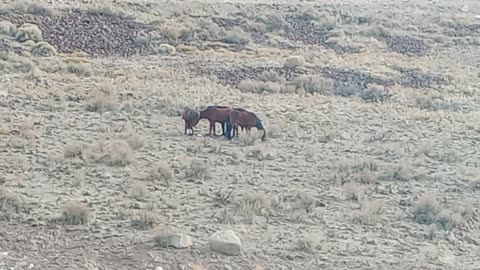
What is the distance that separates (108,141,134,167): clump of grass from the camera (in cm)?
1533

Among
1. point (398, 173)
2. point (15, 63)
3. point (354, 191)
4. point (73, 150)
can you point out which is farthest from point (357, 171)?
point (15, 63)

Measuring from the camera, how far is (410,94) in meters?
28.3

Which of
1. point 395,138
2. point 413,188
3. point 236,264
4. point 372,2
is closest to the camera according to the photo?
point 236,264

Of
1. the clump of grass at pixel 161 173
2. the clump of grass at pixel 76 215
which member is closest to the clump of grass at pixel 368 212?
the clump of grass at pixel 161 173

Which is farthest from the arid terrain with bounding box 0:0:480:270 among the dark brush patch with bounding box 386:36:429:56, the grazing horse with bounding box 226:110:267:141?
A: the dark brush patch with bounding box 386:36:429:56

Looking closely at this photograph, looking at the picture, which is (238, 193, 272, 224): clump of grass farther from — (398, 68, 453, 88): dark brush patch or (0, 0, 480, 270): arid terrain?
(398, 68, 453, 88): dark brush patch

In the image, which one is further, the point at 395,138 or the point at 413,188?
the point at 395,138

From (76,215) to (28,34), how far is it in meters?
21.9

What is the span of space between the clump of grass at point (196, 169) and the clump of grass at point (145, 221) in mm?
2957

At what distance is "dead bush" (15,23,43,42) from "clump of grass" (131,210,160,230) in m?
21.4

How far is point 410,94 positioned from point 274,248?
1809 centimetres

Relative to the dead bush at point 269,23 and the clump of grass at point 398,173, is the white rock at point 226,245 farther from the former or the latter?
the dead bush at point 269,23

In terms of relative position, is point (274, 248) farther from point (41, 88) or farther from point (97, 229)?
→ point (41, 88)

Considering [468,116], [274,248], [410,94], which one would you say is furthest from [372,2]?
[274,248]
